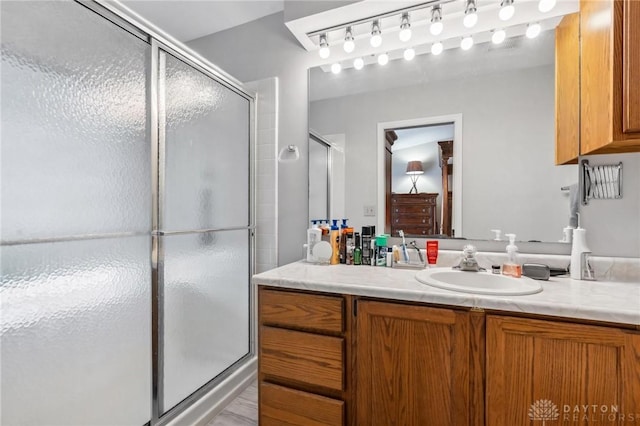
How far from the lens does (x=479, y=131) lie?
1.55 metres

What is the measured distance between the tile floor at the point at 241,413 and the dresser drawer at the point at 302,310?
27.7 inches

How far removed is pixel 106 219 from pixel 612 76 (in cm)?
190

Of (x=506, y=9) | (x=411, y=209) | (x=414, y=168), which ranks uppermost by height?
(x=506, y=9)

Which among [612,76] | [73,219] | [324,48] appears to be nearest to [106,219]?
[73,219]

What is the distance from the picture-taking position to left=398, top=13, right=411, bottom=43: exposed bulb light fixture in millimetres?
1588

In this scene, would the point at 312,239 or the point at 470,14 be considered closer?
the point at 470,14

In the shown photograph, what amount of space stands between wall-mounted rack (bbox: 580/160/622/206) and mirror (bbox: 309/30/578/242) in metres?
0.04

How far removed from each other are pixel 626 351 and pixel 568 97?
1.08 m

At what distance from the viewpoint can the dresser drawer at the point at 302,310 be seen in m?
1.20

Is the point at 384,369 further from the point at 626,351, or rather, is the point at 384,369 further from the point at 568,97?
the point at 568,97

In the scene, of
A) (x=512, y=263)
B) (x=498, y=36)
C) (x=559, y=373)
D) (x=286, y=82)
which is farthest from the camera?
(x=286, y=82)

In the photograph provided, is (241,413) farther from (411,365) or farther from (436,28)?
(436,28)

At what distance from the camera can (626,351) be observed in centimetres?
87

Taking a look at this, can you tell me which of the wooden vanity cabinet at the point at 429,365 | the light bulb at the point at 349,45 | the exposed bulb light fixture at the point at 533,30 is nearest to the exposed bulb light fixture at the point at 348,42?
the light bulb at the point at 349,45
